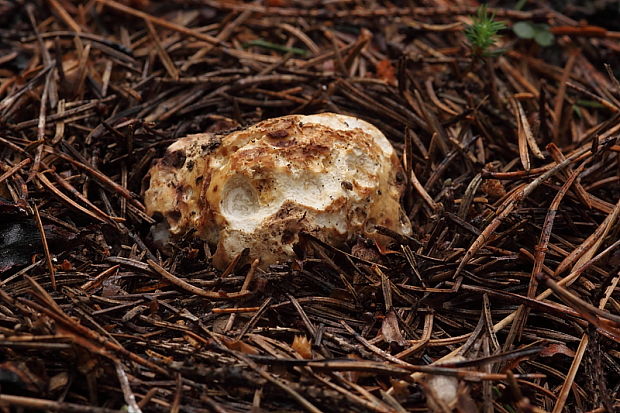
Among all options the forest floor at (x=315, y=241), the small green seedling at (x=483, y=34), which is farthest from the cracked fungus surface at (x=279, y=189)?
the small green seedling at (x=483, y=34)

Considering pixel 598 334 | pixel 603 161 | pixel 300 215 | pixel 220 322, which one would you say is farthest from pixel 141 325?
pixel 603 161

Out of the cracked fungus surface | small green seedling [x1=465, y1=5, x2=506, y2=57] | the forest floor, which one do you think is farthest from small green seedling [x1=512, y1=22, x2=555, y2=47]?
the cracked fungus surface

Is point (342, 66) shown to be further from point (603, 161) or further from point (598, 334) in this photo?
point (598, 334)

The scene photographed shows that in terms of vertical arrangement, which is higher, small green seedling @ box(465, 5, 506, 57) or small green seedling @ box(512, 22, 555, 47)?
small green seedling @ box(465, 5, 506, 57)

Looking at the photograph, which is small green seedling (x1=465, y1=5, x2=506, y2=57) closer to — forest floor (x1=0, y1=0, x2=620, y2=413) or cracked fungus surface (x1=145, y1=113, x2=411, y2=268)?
forest floor (x1=0, y1=0, x2=620, y2=413)

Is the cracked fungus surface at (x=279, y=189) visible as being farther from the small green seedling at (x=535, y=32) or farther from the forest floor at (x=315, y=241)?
the small green seedling at (x=535, y=32)

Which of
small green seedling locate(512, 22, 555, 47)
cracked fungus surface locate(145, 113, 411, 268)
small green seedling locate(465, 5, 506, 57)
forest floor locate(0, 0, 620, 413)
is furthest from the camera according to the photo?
small green seedling locate(512, 22, 555, 47)
